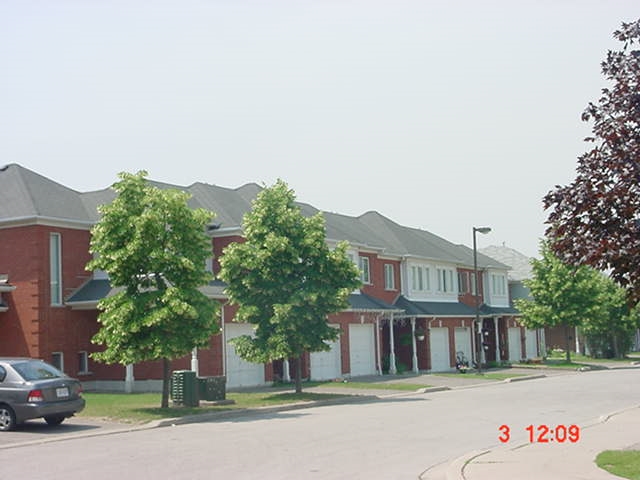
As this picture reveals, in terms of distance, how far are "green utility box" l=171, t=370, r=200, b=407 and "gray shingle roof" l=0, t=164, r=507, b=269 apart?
10247mm

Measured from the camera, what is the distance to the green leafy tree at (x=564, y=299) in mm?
53312

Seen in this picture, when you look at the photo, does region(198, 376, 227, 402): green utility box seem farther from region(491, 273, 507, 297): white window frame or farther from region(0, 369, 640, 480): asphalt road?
region(491, 273, 507, 297): white window frame

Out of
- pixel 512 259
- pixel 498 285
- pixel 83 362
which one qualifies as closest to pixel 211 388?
pixel 83 362

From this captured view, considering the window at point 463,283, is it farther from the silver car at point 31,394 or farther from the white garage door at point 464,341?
the silver car at point 31,394

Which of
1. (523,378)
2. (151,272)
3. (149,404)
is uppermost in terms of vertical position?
(151,272)

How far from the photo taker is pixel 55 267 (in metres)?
32.2

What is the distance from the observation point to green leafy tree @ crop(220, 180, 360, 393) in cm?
2827

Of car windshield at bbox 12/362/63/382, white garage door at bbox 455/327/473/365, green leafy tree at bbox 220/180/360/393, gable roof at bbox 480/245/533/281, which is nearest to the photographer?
car windshield at bbox 12/362/63/382

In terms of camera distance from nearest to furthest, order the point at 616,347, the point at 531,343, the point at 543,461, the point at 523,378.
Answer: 1. the point at 543,461
2. the point at 523,378
3. the point at 531,343
4. the point at 616,347

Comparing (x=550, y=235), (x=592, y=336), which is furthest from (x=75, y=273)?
(x=592, y=336)

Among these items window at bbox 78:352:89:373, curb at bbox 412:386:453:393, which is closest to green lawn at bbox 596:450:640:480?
curb at bbox 412:386:453:393

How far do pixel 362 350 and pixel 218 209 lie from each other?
10.5 m

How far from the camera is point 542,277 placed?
55.0 m

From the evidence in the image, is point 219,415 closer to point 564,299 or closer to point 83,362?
point 83,362
